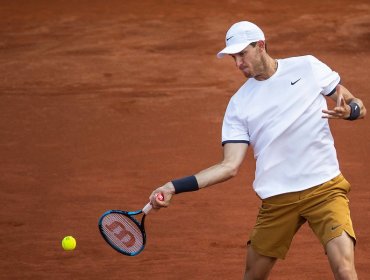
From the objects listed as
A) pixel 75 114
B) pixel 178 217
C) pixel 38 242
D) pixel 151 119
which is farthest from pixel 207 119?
pixel 38 242

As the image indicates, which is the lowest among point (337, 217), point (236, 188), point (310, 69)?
point (236, 188)

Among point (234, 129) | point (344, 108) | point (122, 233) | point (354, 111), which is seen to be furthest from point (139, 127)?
point (344, 108)

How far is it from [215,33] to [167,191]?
8243mm

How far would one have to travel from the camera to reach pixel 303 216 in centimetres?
751

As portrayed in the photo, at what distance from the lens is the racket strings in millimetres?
7852

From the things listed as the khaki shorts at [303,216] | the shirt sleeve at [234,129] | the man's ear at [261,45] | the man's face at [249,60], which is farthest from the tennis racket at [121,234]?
the man's ear at [261,45]

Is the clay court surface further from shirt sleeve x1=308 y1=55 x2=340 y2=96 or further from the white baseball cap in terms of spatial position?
the white baseball cap

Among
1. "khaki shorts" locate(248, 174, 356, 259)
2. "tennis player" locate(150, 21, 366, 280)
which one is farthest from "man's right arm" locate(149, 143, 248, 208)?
"khaki shorts" locate(248, 174, 356, 259)

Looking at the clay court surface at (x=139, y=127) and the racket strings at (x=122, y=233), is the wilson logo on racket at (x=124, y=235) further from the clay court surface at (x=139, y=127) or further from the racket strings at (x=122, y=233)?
the clay court surface at (x=139, y=127)

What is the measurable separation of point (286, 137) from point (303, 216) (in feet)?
1.93

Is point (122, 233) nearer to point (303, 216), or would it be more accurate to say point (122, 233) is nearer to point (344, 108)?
point (303, 216)

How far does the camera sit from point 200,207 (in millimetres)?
10516

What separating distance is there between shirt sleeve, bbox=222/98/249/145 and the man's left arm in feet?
2.01

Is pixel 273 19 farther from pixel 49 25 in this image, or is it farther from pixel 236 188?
pixel 236 188
